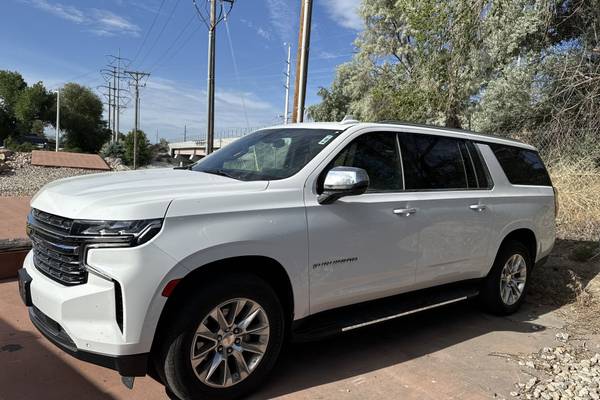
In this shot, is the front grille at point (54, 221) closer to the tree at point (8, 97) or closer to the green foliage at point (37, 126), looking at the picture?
the tree at point (8, 97)

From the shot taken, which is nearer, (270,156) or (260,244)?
(260,244)

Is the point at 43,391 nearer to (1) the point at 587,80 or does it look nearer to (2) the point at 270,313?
(2) the point at 270,313

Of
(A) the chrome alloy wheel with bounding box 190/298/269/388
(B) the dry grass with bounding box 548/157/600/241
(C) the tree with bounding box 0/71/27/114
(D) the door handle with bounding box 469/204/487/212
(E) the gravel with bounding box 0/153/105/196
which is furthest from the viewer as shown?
(C) the tree with bounding box 0/71/27/114

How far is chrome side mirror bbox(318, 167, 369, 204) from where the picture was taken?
3.40 meters

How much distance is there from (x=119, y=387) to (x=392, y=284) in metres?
2.17

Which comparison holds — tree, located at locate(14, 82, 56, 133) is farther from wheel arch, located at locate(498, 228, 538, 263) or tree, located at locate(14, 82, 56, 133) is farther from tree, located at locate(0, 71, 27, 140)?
wheel arch, located at locate(498, 228, 538, 263)

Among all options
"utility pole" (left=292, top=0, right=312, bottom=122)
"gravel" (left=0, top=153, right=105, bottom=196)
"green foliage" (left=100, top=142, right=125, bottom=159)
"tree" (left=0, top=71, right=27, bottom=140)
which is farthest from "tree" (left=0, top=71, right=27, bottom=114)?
"utility pole" (left=292, top=0, right=312, bottom=122)

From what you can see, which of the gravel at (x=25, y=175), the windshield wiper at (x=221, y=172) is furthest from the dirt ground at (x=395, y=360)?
the gravel at (x=25, y=175)

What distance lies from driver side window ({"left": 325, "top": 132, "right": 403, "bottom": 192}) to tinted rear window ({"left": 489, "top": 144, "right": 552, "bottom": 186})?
1.63 metres

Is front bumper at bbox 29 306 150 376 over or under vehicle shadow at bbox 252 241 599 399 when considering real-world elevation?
over

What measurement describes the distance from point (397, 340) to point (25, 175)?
62.0 feet

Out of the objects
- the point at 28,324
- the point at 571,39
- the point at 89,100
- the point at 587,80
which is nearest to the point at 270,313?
the point at 28,324

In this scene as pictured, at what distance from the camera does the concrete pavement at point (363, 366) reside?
3402 millimetres

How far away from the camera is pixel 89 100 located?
274ft
